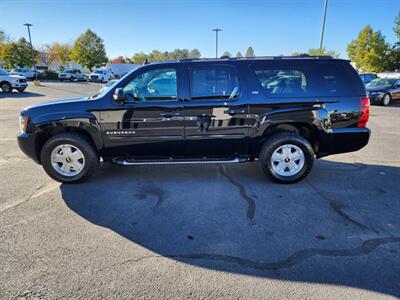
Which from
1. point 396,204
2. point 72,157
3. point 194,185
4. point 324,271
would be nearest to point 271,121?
point 194,185

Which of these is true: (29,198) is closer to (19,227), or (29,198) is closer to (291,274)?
(19,227)

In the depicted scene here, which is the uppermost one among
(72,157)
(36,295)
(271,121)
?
(271,121)

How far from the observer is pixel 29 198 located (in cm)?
403

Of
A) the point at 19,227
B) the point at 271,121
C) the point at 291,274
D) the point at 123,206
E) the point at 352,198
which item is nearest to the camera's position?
the point at 291,274

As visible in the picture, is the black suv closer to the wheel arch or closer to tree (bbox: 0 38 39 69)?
the wheel arch

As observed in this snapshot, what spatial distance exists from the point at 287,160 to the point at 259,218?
4.70 ft

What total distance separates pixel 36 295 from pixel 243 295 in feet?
5.47

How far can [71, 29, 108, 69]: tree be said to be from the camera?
63094 mm

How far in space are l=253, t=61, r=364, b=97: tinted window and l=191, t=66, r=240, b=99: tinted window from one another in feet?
1.38

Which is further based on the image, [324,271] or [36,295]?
[324,271]

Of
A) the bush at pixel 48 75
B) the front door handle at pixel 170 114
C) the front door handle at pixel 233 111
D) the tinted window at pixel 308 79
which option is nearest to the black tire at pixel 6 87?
the front door handle at pixel 170 114

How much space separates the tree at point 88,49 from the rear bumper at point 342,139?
6790cm

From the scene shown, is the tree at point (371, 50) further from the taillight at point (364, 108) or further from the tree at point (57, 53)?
the tree at point (57, 53)

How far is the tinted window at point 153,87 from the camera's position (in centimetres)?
430
